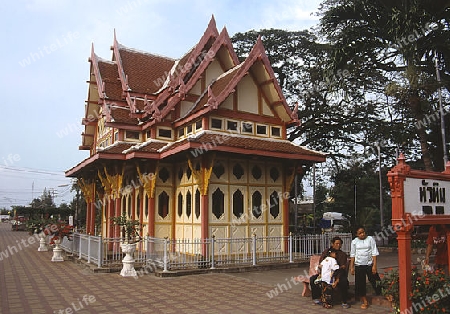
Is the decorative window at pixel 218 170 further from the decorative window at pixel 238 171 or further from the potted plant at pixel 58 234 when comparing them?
the potted plant at pixel 58 234

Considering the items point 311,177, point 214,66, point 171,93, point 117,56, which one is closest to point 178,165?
point 171,93

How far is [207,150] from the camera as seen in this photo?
13.1m

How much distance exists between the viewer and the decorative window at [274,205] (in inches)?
608

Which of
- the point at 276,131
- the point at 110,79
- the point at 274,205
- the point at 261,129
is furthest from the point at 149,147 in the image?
the point at 110,79

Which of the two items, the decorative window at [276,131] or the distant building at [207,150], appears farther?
the decorative window at [276,131]

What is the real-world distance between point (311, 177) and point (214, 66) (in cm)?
1514

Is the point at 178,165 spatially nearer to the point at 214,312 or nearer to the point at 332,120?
the point at 214,312

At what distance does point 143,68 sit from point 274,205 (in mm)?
10065

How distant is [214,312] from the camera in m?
A: 7.54

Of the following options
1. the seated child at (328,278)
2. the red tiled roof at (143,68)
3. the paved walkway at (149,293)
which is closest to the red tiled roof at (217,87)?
the red tiled roof at (143,68)

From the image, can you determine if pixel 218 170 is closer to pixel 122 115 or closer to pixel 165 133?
pixel 165 133

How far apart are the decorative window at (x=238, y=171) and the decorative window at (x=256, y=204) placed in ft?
2.99

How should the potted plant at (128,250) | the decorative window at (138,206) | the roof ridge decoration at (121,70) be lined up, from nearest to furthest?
the potted plant at (128,250), the decorative window at (138,206), the roof ridge decoration at (121,70)

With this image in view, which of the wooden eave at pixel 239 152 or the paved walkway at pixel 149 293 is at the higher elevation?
the wooden eave at pixel 239 152
